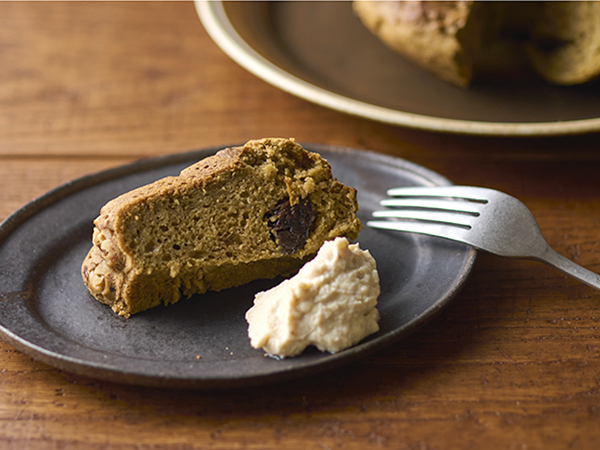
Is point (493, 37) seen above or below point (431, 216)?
above

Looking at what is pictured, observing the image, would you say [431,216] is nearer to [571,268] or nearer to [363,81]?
[571,268]

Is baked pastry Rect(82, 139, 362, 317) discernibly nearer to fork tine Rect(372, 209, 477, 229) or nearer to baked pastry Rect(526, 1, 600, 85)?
fork tine Rect(372, 209, 477, 229)

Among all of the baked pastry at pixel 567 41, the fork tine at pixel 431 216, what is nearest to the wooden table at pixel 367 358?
the fork tine at pixel 431 216

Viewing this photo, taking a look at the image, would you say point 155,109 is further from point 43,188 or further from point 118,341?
point 118,341

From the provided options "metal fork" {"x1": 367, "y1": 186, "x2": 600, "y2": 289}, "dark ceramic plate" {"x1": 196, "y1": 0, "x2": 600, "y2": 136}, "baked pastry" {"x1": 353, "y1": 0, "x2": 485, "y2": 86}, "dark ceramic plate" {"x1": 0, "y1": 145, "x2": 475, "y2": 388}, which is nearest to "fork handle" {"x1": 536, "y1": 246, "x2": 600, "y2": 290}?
"metal fork" {"x1": 367, "y1": 186, "x2": 600, "y2": 289}

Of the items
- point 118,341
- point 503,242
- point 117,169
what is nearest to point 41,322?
point 118,341

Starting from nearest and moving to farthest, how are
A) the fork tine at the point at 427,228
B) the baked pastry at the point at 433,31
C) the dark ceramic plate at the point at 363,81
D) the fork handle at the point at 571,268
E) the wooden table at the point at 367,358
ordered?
the wooden table at the point at 367,358, the fork handle at the point at 571,268, the fork tine at the point at 427,228, the dark ceramic plate at the point at 363,81, the baked pastry at the point at 433,31

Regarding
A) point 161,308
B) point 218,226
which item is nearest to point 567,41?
point 218,226

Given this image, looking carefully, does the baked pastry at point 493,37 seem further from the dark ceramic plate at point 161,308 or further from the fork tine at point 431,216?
the fork tine at point 431,216
